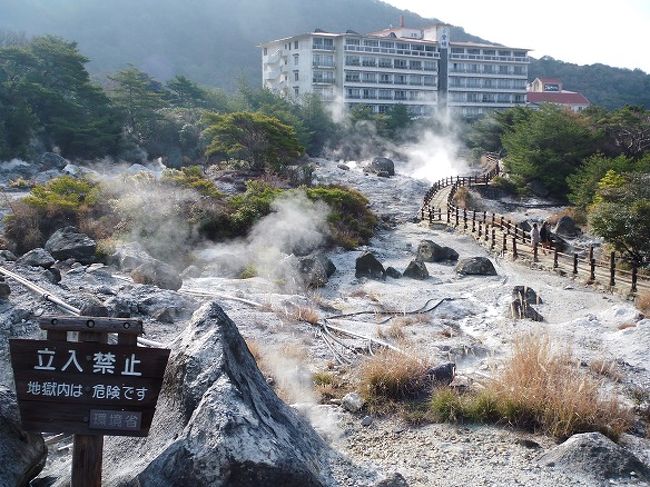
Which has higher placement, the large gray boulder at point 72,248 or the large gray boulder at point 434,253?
the large gray boulder at point 72,248

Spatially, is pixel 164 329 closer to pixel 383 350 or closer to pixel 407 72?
pixel 383 350

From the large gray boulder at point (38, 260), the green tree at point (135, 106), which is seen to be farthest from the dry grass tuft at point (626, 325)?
the green tree at point (135, 106)

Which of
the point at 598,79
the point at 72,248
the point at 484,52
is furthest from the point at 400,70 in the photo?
the point at 598,79

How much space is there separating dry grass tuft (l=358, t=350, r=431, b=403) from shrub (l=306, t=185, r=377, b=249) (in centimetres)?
1485

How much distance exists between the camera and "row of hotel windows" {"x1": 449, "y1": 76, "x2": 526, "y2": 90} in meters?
78.4

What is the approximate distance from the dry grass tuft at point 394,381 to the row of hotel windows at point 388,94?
64.5 meters

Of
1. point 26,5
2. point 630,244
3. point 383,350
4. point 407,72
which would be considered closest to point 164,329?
point 383,350

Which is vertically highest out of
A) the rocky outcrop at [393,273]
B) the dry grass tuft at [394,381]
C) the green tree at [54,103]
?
the green tree at [54,103]

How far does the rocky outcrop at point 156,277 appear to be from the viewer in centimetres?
1342

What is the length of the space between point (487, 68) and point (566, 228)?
5563 centimetres

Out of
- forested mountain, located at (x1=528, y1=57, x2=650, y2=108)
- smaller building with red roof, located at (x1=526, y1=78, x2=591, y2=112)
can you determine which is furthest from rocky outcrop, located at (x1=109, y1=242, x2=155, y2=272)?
forested mountain, located at (x1=528, y1=57, x2=650, y2=108)

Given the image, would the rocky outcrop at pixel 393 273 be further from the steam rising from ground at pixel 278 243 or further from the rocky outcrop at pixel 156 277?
the rocky outcrop at pixel 156 277

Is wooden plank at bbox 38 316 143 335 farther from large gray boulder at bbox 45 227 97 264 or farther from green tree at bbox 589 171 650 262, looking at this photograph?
green tree at bbox 589 171 650 262

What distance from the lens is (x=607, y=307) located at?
14.2 meters
